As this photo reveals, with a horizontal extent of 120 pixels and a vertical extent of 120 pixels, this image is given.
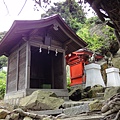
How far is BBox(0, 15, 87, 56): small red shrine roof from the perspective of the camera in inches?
229

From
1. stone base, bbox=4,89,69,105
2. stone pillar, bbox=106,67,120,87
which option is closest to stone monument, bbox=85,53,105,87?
stone pillar, bbox=106,67,120,87

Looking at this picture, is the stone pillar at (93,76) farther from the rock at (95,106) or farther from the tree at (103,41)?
the rock at (95,106)

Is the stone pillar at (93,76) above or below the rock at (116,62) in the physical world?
below

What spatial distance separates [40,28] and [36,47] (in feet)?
3.47

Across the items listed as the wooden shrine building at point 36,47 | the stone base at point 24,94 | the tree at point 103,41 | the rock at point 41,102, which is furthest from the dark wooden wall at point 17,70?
the tree at point 103,41

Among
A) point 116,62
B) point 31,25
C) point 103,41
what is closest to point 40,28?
point 31,25

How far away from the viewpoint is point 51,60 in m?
8.80

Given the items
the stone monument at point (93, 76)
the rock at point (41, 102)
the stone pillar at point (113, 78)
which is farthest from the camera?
the stone monument at point (93, 76)

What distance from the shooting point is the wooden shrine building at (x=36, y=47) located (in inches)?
244

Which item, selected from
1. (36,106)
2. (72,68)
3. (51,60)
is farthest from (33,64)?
(36,106)

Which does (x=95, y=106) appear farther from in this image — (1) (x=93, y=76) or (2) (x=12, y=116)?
(1) (x=93, y=76)

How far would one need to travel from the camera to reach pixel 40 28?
6.88 metres

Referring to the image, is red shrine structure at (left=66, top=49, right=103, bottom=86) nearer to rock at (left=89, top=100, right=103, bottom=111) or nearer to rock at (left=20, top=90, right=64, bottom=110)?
rock at (left=20, top=90, right=64, bottom=110)

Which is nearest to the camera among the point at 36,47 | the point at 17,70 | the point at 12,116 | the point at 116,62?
the point at 12,116
